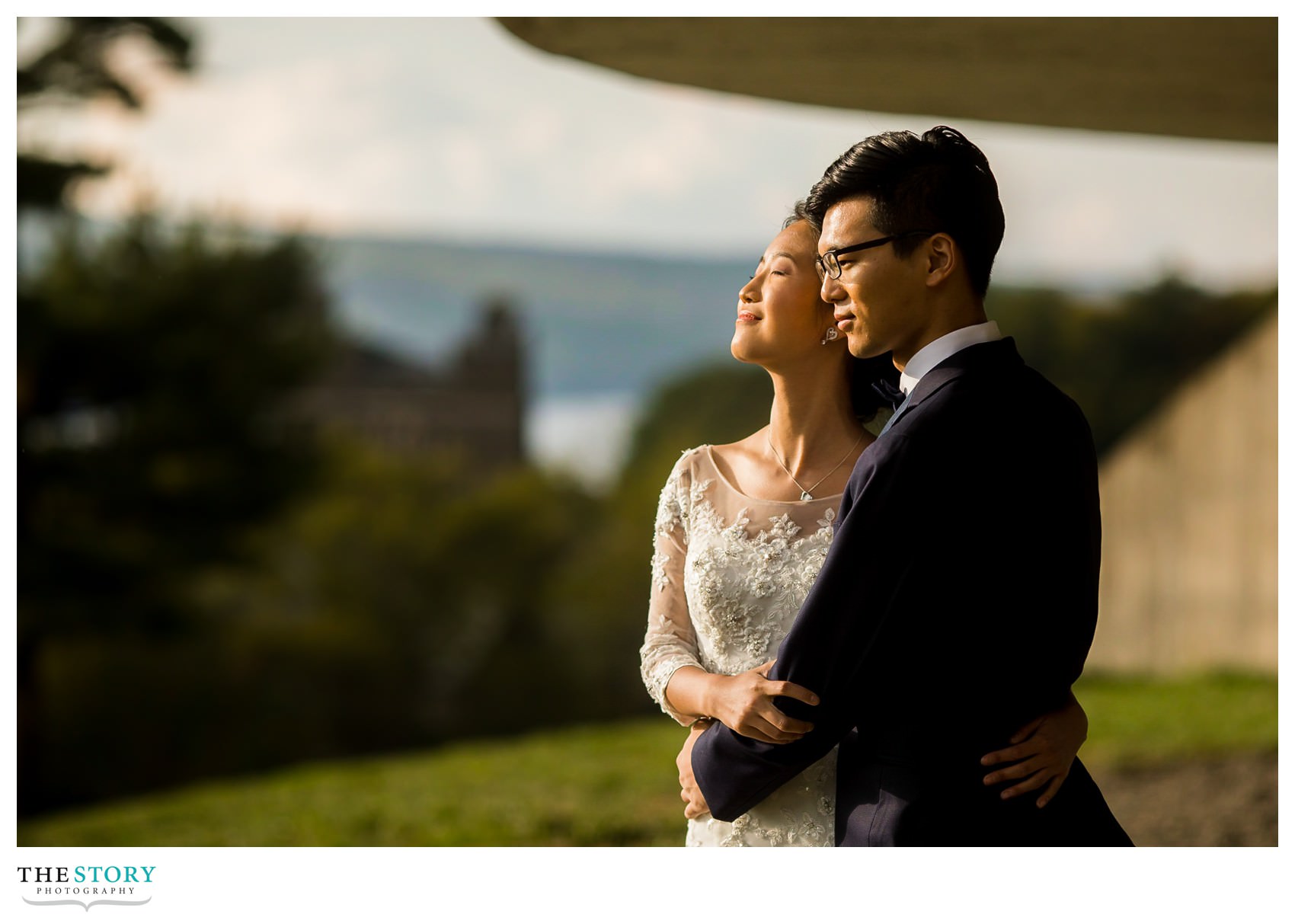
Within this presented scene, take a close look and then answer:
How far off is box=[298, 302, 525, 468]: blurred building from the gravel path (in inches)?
253

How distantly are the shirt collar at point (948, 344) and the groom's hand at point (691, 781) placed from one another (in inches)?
24.1

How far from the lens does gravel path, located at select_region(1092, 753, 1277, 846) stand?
5.69 m

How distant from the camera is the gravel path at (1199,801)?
18.7 ft

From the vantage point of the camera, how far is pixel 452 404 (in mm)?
11797

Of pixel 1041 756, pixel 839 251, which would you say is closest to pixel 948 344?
pixel 839 251

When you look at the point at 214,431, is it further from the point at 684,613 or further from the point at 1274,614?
the point at 684,613

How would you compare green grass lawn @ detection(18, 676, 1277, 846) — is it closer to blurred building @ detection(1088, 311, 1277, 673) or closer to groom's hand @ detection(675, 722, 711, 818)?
blurred building @ detection(1088, 311, 1277, 673)

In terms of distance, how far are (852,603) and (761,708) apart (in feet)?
0.62

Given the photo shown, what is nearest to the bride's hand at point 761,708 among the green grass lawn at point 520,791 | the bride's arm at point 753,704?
the bride's arm at point 753,704

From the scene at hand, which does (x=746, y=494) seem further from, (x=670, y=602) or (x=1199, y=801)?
(x=1199, y=801)

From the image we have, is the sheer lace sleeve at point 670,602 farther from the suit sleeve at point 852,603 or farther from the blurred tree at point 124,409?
the blurred tree at point 124,409

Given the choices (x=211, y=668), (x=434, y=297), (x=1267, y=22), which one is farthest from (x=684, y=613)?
(x=434, y=297)
